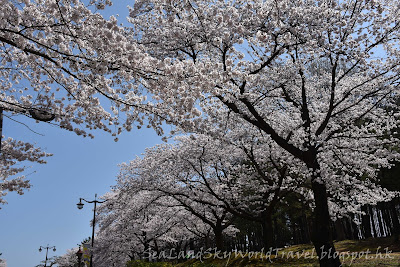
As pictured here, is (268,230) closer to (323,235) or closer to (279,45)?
(323,235)

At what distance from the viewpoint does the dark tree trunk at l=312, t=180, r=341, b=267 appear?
987 centimetres

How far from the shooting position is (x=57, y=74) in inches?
291

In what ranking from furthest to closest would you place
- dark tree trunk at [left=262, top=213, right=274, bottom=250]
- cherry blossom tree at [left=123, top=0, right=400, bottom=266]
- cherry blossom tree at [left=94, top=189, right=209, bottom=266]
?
cherry blossom tree at [left=94, top=189, right=209, bottom=266], dark tree trunk at [left=262, top=213, right=274, bottom=250], cherry blossom tree at [left=123, top=0, right=400, bottom=266]

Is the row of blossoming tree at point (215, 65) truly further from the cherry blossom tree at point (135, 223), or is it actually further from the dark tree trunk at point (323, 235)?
the cherry blossom tree at point (135, 223)

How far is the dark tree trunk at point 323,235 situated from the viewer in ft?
32.4

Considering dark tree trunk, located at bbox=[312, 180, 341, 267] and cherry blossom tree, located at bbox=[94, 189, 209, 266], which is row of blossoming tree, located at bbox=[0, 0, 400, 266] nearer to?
dark tree trunk, located at bbox=[312, 180, 341, 267]

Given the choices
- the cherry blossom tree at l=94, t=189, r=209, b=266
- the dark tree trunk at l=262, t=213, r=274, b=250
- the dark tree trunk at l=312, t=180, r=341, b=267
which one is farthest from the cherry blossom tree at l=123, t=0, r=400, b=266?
the cherry blossom tree at l=94, t=189, r=209, b=266

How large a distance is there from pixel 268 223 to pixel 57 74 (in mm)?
13226

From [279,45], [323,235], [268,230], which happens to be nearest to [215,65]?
[279,45]

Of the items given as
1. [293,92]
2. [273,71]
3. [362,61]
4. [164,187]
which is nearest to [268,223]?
[164,187]

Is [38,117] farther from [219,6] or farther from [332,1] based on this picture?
[332,1]

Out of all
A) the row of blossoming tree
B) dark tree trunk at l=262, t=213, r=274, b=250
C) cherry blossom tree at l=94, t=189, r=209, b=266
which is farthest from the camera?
cherry blossom tree at l=94, t=189, r=209, b=266

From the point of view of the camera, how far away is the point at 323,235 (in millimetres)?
10266

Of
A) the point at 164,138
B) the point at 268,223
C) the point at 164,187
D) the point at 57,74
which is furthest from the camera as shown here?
the point at 164,187
